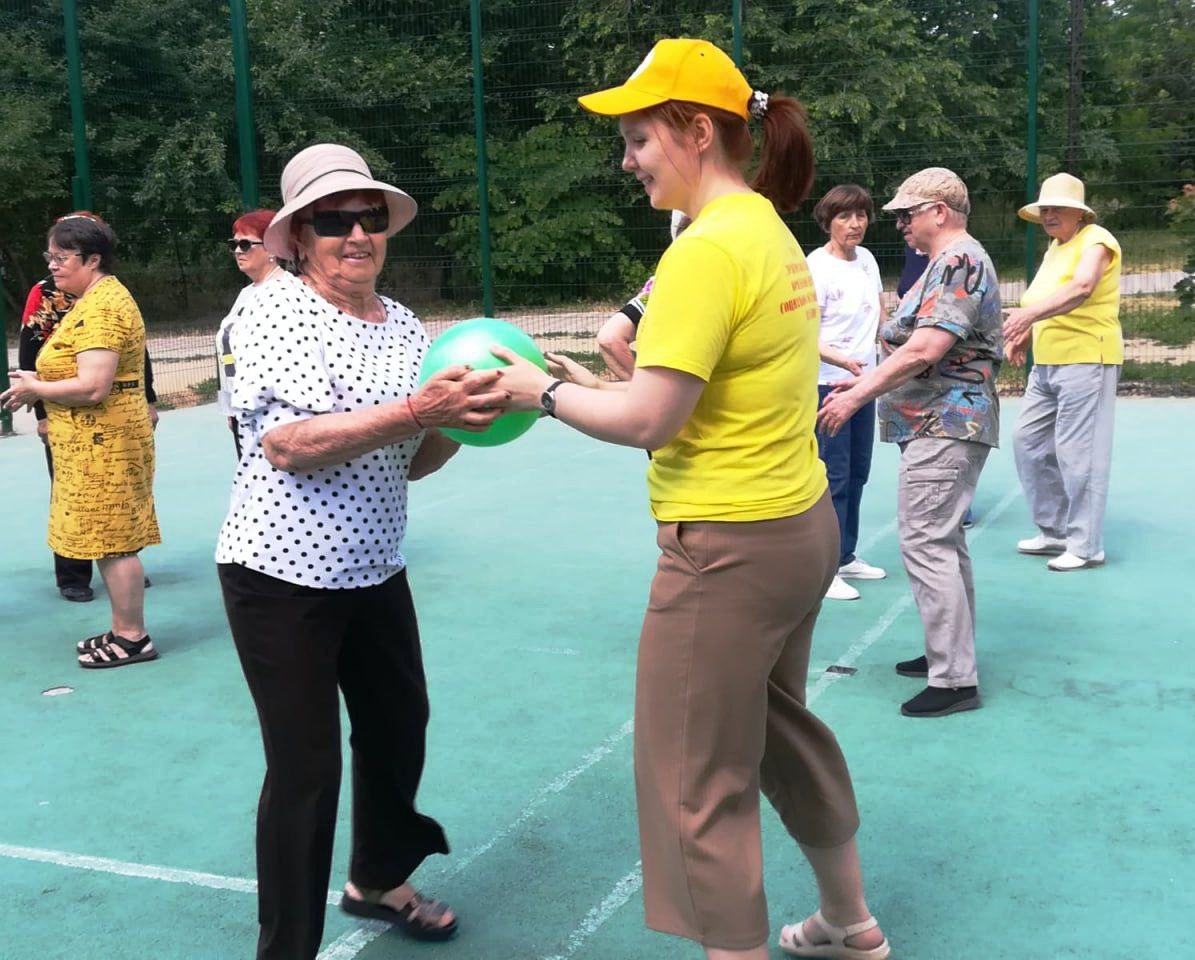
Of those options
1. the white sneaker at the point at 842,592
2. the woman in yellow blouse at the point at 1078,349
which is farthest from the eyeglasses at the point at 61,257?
the woman in yellow blouse at the point at 1078,349

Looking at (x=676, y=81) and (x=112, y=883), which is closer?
(x=676, y=81)

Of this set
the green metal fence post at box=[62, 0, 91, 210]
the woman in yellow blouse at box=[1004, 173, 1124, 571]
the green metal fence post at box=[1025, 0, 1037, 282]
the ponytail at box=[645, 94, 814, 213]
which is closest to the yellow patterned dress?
the ponytail at box=[645, 94, 814, 213]

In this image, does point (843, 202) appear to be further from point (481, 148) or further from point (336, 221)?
point (481, 148)

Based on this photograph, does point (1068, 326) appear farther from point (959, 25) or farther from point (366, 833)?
point (959, 25)

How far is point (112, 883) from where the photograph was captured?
12.5 feet

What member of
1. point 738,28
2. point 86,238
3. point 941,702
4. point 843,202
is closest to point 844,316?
point 843,202

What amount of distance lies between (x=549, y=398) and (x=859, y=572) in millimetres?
4476

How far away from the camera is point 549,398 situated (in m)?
2.73

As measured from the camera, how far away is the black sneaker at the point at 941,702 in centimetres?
495

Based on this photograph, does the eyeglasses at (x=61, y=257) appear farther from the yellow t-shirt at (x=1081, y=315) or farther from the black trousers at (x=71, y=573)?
the yellow t-shirt at (x=1081, y=315)

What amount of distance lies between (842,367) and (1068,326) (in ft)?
4.50

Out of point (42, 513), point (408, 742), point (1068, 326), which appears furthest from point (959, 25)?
point (408, 742)

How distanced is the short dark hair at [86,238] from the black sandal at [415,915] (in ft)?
10.9

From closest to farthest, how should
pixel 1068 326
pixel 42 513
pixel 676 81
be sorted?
1. pixel 676 81
2. pixel 1068 326
3. pixel 42 513
